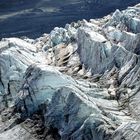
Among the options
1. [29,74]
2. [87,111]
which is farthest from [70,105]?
[29,74]

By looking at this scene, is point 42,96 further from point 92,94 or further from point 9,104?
point 9,104

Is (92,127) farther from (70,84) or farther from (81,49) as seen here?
(81,49)

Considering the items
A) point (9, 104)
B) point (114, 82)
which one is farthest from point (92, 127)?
point (9, 104)

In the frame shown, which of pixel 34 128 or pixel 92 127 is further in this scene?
pixel 34 128

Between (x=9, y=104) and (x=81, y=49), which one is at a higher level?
(x=81, y=49)

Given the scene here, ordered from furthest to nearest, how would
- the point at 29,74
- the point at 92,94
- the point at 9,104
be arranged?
the point at 9,104, the point at 29,74, the point at 92,94

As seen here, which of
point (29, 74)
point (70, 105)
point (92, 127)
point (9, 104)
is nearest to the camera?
point (92, 127)
